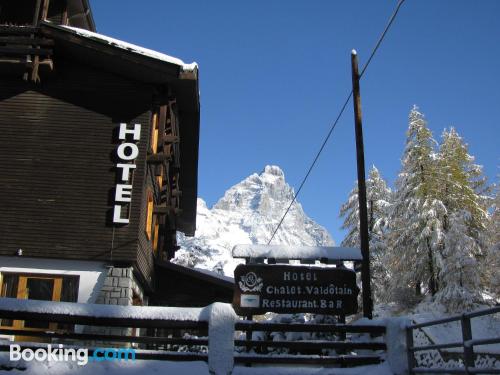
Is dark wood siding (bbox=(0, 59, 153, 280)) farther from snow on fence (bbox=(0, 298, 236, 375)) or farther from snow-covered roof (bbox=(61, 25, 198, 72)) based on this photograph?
snow on fence (bbox=(0, 298, 236, 375))

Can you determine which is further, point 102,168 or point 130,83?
point 130,83

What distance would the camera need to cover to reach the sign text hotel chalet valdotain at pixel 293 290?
10.6 meters

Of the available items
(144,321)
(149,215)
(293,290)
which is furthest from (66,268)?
(144,321)

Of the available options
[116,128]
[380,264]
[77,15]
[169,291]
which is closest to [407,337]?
[116,128]

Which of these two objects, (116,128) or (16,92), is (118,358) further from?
(16,92)

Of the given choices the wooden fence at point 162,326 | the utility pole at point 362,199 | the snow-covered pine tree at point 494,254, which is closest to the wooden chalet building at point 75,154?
the utility pole at point 362,199

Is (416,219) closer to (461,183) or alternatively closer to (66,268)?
(461,183)

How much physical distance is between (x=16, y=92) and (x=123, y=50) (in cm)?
348

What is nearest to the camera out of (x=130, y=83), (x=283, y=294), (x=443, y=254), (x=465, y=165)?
(x=283, y=294)

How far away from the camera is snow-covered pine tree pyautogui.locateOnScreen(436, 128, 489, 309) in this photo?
28281mm

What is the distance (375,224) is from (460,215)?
6.62 m

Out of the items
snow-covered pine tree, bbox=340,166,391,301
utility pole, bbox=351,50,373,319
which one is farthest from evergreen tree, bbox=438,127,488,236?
utility pole, bbox=351,50,373,319

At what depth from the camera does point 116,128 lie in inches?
582

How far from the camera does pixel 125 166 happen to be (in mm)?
14266
